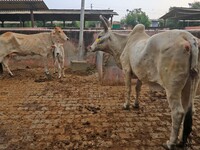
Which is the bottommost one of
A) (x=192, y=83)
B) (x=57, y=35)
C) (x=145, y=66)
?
(x=192, y=83)

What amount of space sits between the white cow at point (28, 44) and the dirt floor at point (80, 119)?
1.67 metres

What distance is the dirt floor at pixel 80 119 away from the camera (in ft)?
13.1

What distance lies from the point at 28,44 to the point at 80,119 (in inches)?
198

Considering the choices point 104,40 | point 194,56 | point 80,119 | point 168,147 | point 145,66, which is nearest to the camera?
point 194,56

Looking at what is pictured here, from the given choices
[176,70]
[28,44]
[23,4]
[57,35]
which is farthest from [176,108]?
[23,4]

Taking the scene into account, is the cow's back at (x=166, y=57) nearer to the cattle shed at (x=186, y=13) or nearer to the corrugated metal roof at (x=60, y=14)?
the corrugated metal roof at (x=60, y=14)

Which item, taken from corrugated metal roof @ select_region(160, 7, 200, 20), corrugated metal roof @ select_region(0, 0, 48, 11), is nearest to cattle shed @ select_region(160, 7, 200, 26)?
corrugated metal roof @ select_region(160, 7, 200, 20)

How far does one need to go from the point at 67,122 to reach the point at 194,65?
2.51 m

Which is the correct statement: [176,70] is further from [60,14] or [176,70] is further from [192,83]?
[60,14]

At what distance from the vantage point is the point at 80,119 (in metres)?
4.97

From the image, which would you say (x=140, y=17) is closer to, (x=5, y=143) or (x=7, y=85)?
(x=7, y=85)

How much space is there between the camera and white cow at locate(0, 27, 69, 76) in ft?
29.4

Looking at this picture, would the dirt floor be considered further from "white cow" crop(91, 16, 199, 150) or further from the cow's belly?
the cow's belly

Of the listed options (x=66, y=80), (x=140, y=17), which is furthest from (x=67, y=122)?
(x=140, y=17)
